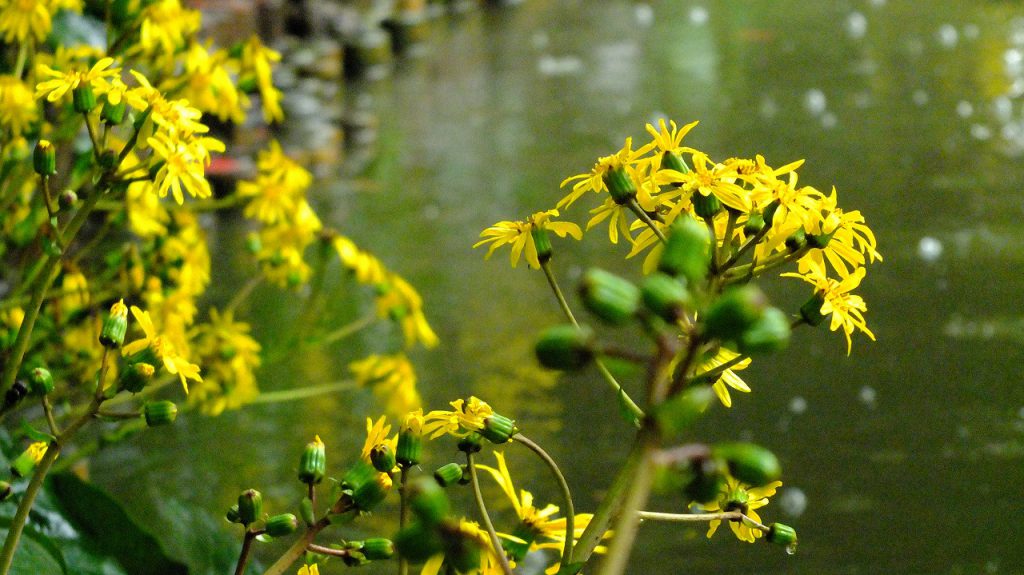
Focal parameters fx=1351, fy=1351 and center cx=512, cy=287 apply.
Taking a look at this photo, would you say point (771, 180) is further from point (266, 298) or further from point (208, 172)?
point (208, 172)

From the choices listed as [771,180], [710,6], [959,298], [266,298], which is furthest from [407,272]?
[710,6]

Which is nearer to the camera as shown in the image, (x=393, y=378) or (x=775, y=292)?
(x=393, y=378)

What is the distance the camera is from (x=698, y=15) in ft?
19.0

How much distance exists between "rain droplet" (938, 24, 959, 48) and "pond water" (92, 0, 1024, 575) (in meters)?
0.02

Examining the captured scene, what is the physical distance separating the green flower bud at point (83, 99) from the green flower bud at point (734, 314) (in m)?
0.60

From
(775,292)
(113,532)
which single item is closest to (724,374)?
(113,532)

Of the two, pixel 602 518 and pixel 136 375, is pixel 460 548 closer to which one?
pixel 602 518

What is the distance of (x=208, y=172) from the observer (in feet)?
10.3

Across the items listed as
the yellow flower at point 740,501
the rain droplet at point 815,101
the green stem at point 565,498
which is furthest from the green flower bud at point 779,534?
the rain droplet at point 815,101

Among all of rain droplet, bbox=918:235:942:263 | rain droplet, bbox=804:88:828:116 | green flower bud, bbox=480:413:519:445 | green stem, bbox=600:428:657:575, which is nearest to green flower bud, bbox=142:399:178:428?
green flower bud, bbox=480:413:519:445

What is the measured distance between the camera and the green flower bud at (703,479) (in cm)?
43

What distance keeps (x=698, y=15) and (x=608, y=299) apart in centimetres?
556

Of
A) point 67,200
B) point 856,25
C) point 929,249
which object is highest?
point 67,200

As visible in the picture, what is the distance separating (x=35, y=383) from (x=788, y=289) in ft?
5.58
